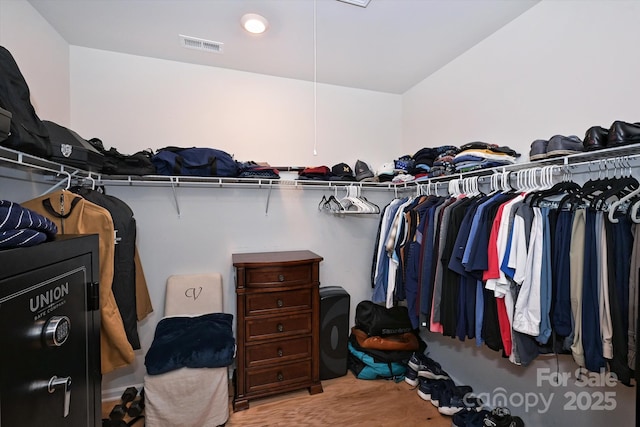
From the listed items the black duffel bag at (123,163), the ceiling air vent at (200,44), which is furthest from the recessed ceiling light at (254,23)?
the black duffel bag at (123,163)

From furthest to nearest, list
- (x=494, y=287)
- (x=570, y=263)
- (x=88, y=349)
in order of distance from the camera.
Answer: (x=494, y=287), (x=570, y=263), (x=88, y=349)

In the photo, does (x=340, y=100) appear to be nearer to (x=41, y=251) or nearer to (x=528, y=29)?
(x=528, y=29)

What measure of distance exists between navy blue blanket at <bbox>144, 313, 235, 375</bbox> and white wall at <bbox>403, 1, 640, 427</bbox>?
5.74 ft

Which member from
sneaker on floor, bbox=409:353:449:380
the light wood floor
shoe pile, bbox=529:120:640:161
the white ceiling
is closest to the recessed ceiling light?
the white ceiling

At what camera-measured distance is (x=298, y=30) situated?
1772mm

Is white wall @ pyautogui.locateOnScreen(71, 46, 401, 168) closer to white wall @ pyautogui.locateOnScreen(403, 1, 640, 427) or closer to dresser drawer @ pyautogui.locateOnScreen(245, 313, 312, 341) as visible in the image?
white wall @ pyautogui.locateOnScreen(403, 1, 640, 427)

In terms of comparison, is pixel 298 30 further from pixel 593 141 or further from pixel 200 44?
pixel 593 141

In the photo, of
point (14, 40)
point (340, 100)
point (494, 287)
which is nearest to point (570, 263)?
point (494, 287)

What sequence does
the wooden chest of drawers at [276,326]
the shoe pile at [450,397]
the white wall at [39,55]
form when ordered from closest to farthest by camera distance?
1. the white wall at [39,55]
2. the shoe pile at [450,397]
3. the wooden chest of drawers at [276,326]

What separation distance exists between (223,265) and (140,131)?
1.21 m

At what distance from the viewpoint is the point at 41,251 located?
2.03 ft

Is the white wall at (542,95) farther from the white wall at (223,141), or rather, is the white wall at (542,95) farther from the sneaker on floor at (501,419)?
the white wall at (223,141)

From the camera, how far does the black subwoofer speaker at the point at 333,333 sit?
219cm

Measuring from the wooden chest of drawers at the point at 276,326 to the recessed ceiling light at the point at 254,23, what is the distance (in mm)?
1534
